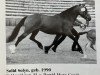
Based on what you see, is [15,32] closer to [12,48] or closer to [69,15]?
[12,48]

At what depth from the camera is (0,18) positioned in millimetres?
510

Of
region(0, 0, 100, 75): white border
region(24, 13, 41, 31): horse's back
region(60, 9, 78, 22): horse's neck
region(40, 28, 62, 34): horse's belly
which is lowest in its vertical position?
region(0, 0, 100, 75): white border

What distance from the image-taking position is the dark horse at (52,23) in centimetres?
52

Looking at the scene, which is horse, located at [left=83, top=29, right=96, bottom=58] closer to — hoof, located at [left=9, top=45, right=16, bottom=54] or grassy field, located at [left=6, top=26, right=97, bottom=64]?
grassy field, located at [left=6, top=26, right=97, bottom=64]

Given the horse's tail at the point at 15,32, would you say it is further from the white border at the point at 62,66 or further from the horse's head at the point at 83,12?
the horse's head at the point at 83,12

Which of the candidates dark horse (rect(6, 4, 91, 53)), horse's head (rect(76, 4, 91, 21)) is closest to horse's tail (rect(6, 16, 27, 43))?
dark horse (rect(6, 4, 91, 53))

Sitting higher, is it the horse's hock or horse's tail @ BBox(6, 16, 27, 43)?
the horse's hock

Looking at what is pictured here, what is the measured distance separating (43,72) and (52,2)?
0.57ft

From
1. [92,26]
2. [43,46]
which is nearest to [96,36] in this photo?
[92,26]

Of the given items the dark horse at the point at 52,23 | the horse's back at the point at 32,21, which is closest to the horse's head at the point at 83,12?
the dark horse at the point at 52,23

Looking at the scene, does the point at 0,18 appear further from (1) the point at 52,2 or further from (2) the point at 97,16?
(2) the point at 97,16

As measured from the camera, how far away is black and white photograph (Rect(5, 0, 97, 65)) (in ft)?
1.69

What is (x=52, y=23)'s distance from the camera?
533 mm

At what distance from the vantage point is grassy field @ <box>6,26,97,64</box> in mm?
509
